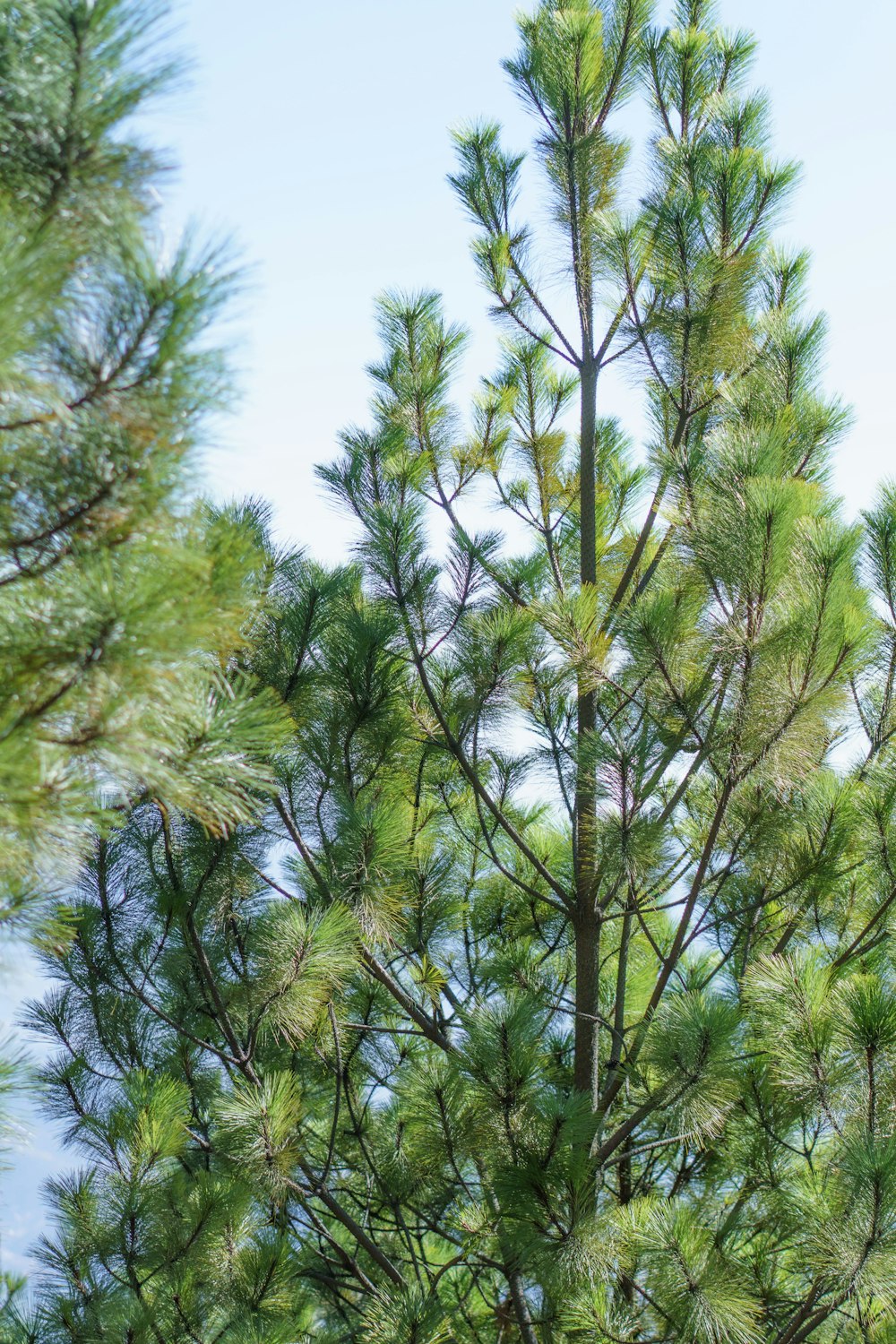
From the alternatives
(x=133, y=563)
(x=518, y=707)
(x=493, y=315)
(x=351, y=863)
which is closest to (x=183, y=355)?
(x=133, y=563)

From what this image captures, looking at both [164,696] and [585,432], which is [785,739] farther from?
[164,696]

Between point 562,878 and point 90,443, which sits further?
point 562,878

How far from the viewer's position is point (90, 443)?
138 centimetres

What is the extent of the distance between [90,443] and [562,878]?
8.59 ft

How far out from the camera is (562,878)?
3695 millimetres

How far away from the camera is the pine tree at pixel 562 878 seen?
2.50 meters

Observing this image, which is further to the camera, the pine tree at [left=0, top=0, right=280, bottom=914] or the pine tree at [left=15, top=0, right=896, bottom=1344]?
the pine tree at [left=15, top=0, right=896, bottom=1344]

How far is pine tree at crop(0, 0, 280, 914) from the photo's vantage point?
4.40 feet

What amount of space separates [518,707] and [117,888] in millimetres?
1226

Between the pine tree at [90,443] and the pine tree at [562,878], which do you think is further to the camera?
the pine tree at [562,878]

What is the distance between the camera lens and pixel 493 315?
363cm

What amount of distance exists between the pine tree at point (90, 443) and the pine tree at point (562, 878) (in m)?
0.96

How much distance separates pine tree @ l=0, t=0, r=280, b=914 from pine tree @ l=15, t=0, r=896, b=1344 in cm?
96

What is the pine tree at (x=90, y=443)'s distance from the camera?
4.40 ft
